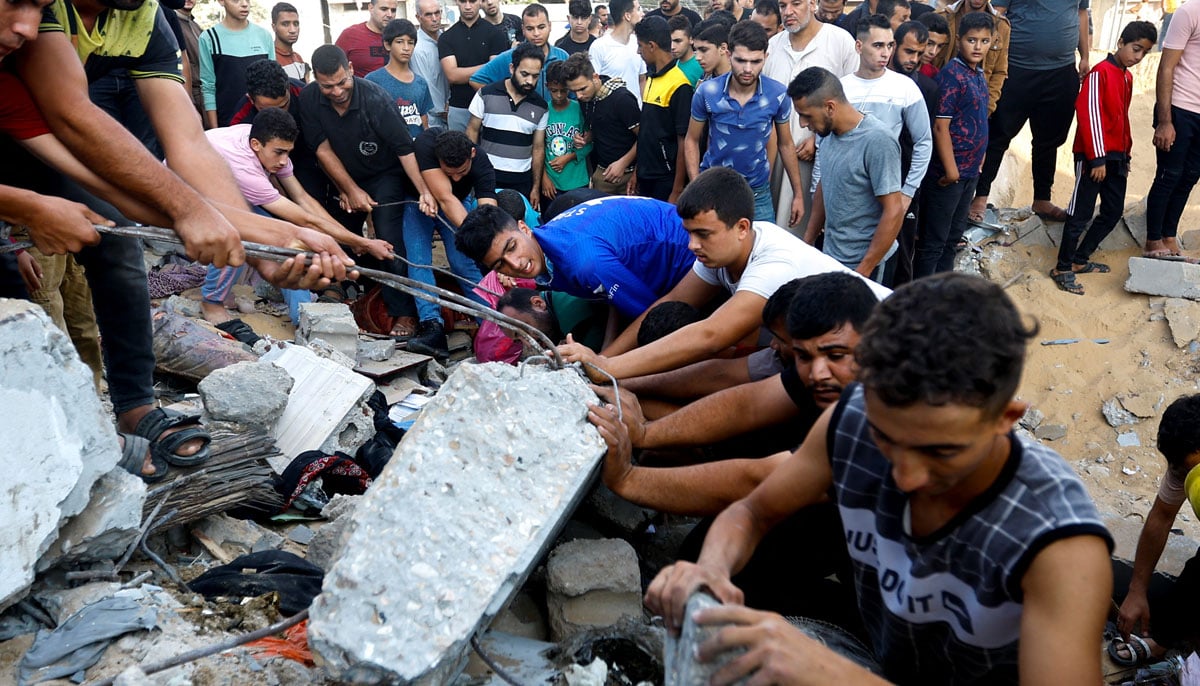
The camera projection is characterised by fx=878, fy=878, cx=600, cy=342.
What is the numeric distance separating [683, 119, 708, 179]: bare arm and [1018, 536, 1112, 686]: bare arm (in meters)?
4.49

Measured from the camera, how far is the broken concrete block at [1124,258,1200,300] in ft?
20.7

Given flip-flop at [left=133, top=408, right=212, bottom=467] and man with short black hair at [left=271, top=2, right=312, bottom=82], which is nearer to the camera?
flip-flop at [left=133, top=408, right=212, bottom=467]

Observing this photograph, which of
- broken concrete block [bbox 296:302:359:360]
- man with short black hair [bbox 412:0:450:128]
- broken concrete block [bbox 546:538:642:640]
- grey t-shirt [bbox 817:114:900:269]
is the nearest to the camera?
broken concrete block [bbox 546:538:642:640]

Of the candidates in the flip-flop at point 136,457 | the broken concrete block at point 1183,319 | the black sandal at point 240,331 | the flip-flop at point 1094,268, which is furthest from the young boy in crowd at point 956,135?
the flip-flop at point 136,457

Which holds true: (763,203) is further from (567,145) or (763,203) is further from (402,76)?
(402,76)

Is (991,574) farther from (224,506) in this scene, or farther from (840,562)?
(224,506)

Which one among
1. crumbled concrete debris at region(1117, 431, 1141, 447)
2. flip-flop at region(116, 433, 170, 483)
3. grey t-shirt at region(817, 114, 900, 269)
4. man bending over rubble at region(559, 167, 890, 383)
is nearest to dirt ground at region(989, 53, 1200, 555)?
crumbled concrete debris at region(1117, 431, 1141, 447)

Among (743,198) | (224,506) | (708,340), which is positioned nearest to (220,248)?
(224,506)

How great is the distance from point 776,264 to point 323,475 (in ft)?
6.53

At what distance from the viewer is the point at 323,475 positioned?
11.6ft

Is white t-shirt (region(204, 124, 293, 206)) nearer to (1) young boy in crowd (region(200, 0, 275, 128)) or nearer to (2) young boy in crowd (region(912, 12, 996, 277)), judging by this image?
(1) young boy in crowd (region(200, 0, 275, 128))

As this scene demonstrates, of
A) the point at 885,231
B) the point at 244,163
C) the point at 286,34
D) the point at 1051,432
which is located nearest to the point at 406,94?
the point at 286,34

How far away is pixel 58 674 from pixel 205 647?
1.05 feet

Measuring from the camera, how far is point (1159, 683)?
3.10m
